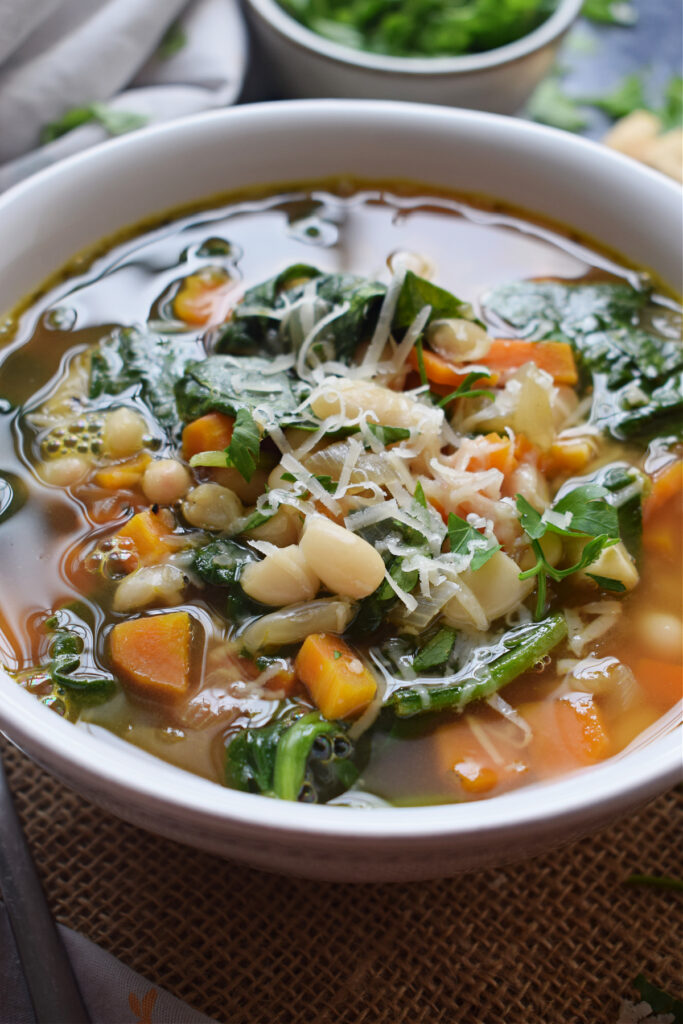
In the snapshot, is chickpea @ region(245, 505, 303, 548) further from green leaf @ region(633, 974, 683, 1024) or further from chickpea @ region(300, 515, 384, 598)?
green leaf @ region(633, 974, 683, 1024)

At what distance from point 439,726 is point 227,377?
836 millimetres

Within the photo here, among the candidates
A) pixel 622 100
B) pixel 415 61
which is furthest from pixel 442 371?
pixel 622 100

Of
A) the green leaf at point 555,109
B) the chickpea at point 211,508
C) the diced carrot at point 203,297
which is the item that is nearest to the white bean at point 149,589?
the chickpea at point 211,508

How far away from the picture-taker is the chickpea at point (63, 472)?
2014 millimetres

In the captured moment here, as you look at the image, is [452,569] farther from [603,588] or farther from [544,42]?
[544,42]

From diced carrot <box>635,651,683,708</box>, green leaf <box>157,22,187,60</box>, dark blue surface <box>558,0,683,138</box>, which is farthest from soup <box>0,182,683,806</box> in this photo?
dark blue surface <box>558,0,683,138</box>

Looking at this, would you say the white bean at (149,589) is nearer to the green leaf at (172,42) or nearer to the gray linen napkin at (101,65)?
the gray linen napkin at (101,65)

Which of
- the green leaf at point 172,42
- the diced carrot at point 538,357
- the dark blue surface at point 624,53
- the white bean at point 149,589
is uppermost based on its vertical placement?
the green leaf at point 172,42

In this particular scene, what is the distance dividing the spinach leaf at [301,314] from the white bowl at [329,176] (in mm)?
440

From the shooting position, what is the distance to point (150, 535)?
6.21 ft

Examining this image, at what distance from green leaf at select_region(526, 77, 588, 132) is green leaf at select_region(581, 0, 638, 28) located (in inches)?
23.3

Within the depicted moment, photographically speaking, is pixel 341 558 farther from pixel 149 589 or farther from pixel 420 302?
pixel 420 302

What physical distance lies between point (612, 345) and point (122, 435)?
115 centimetres

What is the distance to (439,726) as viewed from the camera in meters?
1.73
